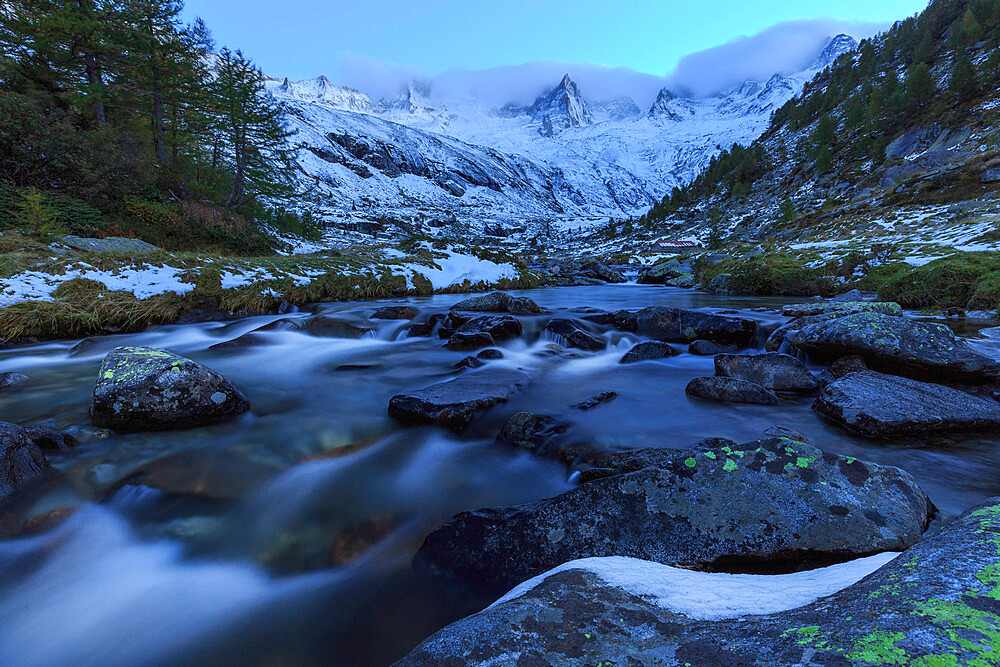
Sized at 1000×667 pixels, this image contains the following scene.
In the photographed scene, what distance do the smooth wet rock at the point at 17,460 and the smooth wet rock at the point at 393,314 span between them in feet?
25.4

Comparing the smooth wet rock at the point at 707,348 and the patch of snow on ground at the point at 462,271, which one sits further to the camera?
the patch of snow on ground at the point at 462,271

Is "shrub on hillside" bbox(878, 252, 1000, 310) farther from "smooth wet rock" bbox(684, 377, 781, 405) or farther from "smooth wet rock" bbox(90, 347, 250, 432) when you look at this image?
"smooth wet rock" bbox(90, 347, 250, 432)

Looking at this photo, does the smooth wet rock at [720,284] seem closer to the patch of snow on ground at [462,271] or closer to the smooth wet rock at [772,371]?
the patch of snow on ground at [462,271]

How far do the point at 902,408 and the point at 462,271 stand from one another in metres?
18.3

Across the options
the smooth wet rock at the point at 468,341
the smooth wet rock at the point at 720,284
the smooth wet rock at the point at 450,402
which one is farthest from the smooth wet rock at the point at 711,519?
the smooth wet rock at the point at 720,284

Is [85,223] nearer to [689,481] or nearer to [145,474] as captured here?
[145,474]

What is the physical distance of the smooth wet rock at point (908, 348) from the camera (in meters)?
5.30

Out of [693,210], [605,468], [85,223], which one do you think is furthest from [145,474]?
[693,210]

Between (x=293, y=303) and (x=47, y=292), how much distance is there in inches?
209

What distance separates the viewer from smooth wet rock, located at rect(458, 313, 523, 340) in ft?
31.0

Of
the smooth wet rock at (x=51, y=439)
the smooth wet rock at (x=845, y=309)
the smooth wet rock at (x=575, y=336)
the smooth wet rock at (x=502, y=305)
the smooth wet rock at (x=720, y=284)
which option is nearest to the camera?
the smooth wet rock at (x=51, y=439)

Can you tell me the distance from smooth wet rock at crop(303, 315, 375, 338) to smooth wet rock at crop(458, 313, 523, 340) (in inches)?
97.3

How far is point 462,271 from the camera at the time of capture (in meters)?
21.0

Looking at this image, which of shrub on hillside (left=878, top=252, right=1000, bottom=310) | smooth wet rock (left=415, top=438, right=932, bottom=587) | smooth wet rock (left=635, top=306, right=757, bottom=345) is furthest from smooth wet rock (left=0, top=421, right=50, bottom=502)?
shrub on hillside (left=878, top=252, right=1000, bottom=310)
